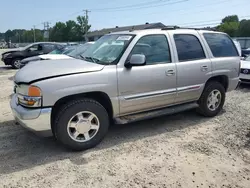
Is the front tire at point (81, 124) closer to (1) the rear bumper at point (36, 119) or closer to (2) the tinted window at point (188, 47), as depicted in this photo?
(1) the rear bumper at point (36, 119)

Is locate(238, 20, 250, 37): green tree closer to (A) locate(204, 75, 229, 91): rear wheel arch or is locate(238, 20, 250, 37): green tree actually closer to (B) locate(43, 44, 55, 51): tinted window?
(B) locate(43, 44, 55, 51): tinted window

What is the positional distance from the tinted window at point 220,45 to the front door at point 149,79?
3.91 feet

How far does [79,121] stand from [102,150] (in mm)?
589

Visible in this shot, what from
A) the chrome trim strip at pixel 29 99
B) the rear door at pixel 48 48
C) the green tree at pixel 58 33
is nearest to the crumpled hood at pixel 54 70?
the chrome trim strip at pixel 29 99

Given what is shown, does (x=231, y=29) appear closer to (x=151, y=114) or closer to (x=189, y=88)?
(x=189, y=88)

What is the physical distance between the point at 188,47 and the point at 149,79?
1.20 metres

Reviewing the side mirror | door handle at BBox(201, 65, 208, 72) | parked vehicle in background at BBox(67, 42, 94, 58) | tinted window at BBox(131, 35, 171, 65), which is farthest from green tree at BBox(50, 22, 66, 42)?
the side mirror

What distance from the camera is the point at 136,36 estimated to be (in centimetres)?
420

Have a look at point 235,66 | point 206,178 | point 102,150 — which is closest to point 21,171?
point 102,150

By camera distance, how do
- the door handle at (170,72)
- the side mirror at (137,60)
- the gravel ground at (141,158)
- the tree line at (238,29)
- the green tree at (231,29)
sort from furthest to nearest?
the green tree at (231,29)
the tree line at (238,29)
the door handle at (170,72)
the side mirror at (137,60)
the gravel ground at (141,158)

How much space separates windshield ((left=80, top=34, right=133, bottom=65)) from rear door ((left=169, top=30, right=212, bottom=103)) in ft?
3.22

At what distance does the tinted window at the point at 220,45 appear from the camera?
5.13m

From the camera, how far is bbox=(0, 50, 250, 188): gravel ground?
3.06m

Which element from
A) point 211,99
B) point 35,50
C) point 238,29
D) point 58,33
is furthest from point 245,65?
point 58,33
